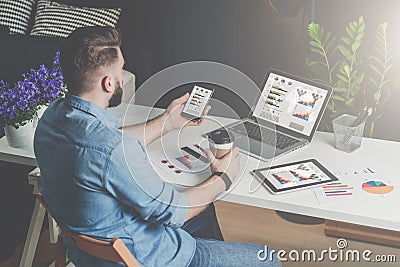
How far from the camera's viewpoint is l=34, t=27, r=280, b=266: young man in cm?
167

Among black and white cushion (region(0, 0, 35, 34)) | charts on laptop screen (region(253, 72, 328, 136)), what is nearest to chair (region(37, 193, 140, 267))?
charts on laptop screen (region(253, 72, 328, 136))

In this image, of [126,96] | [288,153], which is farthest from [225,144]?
[126,96]

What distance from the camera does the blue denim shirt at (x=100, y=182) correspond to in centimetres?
166

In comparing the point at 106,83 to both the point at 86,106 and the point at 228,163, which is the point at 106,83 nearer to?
the point at 86,106

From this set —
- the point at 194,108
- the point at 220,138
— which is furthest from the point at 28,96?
the point at 220,138

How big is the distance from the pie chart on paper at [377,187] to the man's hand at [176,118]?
2.34ft

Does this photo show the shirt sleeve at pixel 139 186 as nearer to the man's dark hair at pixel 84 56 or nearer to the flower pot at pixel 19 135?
the man's dark hair at pixel 84 56

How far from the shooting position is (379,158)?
2.23m

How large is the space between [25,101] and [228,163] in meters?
0.81

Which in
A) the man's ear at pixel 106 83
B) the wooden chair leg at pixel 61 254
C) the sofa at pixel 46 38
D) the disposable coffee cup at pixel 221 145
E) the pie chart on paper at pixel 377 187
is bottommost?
the wooden chair leg at pixel 61 254

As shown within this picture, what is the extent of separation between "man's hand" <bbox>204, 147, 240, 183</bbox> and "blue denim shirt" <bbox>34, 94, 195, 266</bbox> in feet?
0.83

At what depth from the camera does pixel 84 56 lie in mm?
1772

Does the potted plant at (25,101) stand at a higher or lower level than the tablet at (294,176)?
lower

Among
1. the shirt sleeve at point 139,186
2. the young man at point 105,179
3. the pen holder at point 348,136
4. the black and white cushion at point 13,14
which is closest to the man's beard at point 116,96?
the young man at point 105,179
